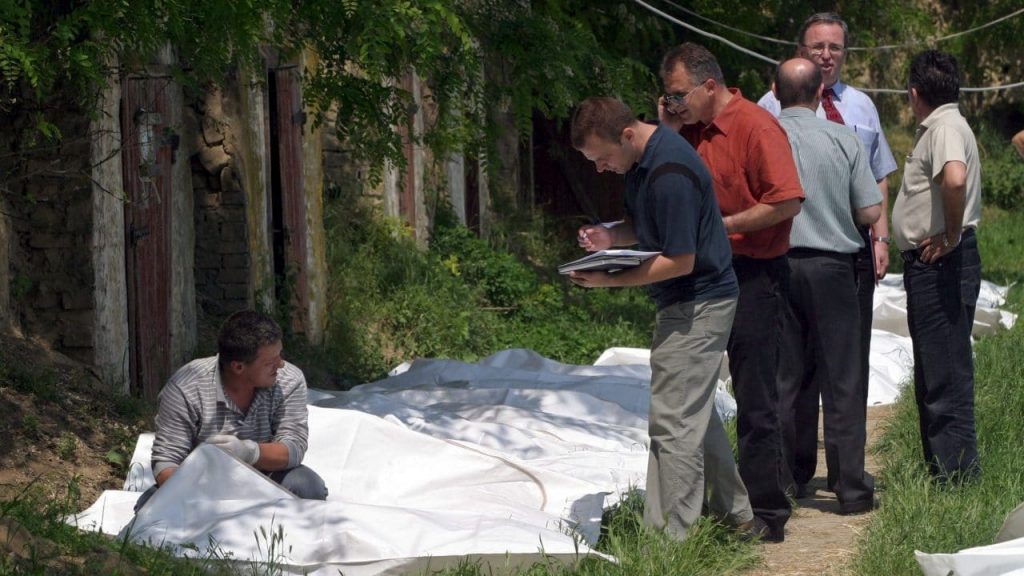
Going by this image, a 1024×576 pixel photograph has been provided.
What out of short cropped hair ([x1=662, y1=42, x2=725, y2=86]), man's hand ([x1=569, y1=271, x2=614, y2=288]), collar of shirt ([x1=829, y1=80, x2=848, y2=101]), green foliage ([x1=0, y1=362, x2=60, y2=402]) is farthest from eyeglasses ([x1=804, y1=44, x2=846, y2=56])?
green foliage ([x1=0, y1=362, x2=60, y2=402])

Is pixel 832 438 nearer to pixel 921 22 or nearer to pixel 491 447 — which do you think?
pixel 491 447

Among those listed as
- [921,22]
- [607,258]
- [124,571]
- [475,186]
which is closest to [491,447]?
[607,258]

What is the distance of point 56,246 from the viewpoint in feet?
23.1

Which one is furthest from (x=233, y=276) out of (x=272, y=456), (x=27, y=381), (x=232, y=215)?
(x=272, y=456)

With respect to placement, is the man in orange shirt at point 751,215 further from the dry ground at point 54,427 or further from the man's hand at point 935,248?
the dry ground at point 54,427

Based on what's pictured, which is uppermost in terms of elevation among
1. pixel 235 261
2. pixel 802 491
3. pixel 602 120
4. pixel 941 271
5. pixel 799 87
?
pixel 799 87

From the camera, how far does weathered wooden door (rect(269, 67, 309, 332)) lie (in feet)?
32.7

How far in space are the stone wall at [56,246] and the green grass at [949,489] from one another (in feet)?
13.2

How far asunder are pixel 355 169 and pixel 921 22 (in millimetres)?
9411

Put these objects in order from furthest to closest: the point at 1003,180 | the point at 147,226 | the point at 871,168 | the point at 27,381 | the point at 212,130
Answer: the point at 1003,180, the point at 212,130, the point at 147,226, the point at 27,381, the point at 871,168

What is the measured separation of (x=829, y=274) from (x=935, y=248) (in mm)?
442

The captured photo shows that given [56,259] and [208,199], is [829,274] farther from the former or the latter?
[208,199]

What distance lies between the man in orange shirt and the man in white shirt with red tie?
63cm

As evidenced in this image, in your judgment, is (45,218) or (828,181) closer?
(828,181)
